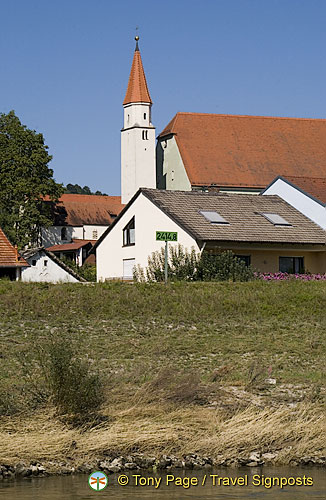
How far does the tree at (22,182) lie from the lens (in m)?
70.4

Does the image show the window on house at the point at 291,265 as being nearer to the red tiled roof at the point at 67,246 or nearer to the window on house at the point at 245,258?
the window on house at the point at 245,258

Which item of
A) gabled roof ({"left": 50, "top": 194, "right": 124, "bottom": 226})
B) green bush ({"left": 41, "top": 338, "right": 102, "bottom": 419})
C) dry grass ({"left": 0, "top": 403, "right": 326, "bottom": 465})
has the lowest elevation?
dry grass ({"left": 0, "top": 403, "right": 326, "bottom": 465})

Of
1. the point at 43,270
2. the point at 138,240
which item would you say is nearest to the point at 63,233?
the point at 43,270

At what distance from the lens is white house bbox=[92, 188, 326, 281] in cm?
3728

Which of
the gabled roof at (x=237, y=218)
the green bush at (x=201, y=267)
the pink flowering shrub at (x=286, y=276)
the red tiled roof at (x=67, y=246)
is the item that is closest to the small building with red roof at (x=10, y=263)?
the gabled roof at (x=237, y=218)

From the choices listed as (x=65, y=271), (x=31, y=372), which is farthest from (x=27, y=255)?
(x=31, y=372)

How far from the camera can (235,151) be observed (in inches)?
2921

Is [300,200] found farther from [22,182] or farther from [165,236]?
[22,182]

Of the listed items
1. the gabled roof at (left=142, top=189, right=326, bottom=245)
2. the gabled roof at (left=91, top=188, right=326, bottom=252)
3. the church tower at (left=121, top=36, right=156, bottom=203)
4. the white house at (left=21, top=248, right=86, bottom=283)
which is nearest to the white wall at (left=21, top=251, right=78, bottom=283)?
the white house at (left=21, top=248, right=86, bottom=283)

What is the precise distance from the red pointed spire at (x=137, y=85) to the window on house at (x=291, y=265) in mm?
49111

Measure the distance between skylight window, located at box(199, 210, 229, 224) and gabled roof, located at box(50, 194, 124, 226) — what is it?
5534 centimetres

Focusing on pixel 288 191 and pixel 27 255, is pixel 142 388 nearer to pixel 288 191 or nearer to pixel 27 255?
pixel 288 191

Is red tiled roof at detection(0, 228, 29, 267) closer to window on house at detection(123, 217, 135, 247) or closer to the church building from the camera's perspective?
window on house at detection(123, 217, 135, 247)

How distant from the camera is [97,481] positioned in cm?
1150
